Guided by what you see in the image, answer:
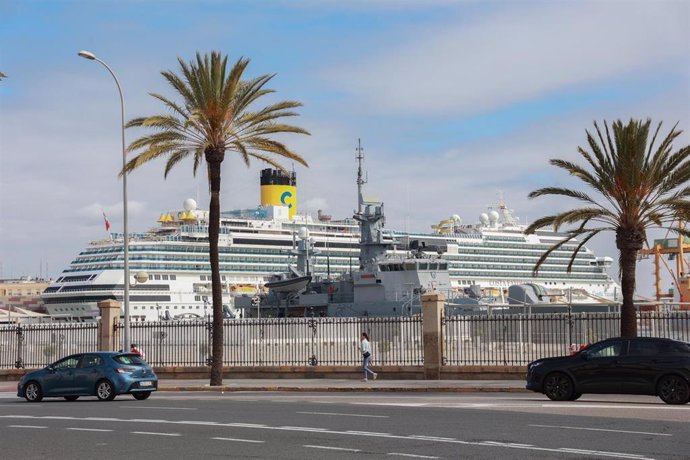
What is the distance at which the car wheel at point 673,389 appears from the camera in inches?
812

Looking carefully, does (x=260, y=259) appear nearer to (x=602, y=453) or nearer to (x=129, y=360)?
(x=129, y=360)

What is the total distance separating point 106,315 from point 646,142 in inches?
784

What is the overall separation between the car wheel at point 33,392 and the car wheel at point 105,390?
1638 millimetres

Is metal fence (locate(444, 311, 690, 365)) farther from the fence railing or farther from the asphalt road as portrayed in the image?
A: the asphalt road

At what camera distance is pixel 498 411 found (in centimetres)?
1898

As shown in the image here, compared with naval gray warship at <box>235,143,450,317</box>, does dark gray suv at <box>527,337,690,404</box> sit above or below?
below

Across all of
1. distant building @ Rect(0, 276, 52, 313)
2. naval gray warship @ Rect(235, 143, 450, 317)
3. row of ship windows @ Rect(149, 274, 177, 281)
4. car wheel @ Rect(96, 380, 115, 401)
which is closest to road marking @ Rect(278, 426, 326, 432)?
car wheel @ Rect(96, 380, 115, 401)

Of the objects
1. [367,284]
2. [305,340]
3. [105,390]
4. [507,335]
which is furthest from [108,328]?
[367,284]

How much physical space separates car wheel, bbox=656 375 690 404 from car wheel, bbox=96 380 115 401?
13.1 meters

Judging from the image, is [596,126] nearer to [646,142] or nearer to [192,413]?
[646,142]

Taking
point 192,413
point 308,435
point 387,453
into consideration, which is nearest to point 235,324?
point 192,413

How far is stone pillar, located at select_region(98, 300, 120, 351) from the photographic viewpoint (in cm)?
3584

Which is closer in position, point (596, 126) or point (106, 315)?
point (596, 126)

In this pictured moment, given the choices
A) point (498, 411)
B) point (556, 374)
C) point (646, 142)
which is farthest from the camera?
point (646, 142)
